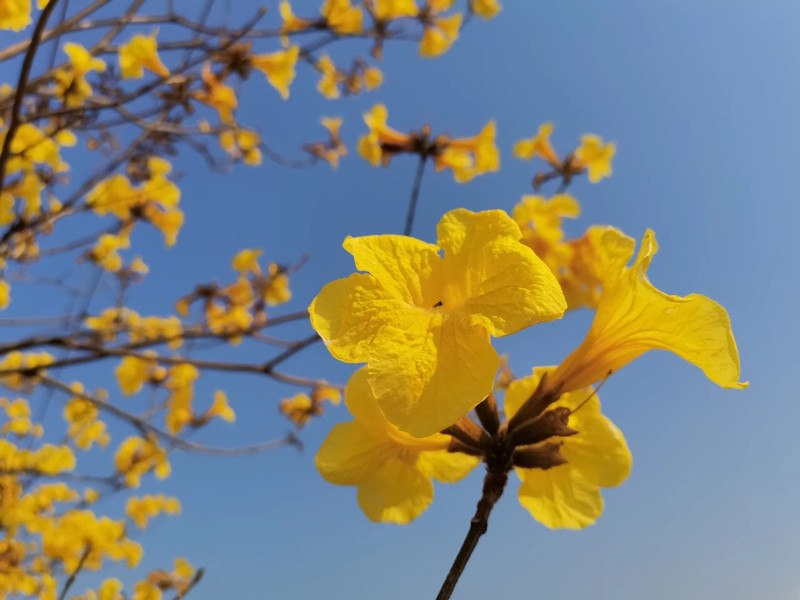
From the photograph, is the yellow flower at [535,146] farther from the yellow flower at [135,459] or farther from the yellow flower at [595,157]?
the yellow flower at [135,459]

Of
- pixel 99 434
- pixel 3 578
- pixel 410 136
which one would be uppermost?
pixel 410 136

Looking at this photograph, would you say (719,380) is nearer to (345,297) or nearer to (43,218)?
(345,297)

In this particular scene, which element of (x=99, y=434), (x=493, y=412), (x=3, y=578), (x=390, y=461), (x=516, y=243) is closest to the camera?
(x=516, y=243)

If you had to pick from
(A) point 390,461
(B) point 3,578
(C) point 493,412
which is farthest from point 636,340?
(B) point 3,578

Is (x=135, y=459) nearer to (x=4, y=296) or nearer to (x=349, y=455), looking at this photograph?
(x=4, y=296)

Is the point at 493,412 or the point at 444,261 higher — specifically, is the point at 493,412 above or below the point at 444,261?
below

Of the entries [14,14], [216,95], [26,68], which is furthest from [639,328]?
[216,95]

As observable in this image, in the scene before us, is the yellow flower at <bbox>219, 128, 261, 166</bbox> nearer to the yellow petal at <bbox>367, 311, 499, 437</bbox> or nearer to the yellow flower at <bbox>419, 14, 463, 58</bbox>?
the yellow flower at <bbox>419, 14, 463, 58</bbox>

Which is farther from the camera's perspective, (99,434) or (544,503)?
(99,434)
